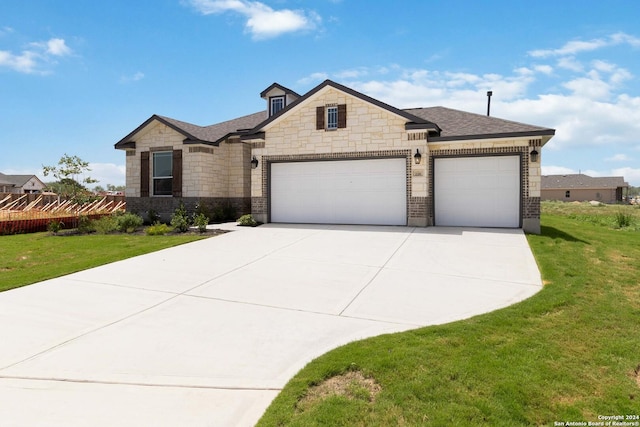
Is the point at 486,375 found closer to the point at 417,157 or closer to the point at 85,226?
the point at 417,157

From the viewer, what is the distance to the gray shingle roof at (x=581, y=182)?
60.8 metres

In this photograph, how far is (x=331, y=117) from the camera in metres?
14.9

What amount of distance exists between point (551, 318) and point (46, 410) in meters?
5.63

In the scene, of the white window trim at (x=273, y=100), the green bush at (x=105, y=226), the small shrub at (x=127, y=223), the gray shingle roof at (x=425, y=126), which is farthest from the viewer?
the white window trim at (x=273, y=100)

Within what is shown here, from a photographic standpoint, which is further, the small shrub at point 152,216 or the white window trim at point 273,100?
the white window trim at point 273,100

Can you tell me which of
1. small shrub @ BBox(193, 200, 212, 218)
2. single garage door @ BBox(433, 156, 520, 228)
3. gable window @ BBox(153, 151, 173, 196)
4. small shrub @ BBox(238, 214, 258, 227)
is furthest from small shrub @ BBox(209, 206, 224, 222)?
single garage door @ BBox(433, 156, 520, 228)

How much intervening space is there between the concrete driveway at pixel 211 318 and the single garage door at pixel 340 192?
15.7 ft

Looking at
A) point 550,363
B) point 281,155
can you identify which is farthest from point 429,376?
point 281,155

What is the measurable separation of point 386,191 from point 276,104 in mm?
8632

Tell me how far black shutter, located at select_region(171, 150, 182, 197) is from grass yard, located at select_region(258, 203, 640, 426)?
14875 millimetres

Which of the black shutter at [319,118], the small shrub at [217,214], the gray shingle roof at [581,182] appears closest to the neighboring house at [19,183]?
the small shrub at [217,214]

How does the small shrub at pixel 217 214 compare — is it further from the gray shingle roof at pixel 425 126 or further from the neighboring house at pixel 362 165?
the gray shingle roof at pixel 425 126

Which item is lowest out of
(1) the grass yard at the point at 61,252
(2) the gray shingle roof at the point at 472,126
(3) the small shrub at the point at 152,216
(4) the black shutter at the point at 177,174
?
(1) the grass yard at the point at 61,252

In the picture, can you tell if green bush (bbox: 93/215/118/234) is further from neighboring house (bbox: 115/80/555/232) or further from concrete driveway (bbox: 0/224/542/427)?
concrete driveway (bbox: 0/224/542/427)
